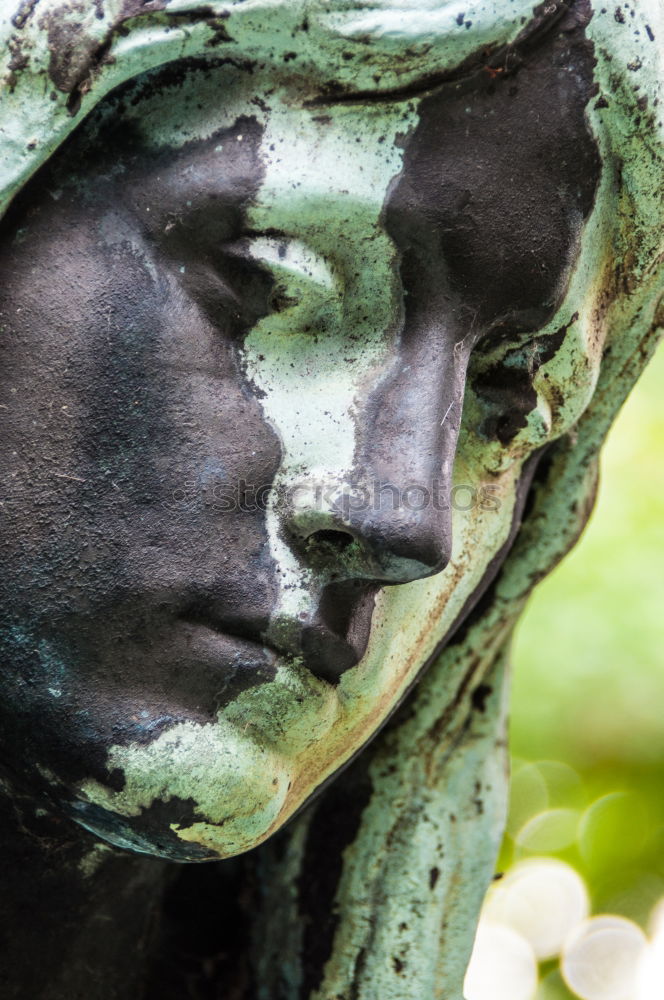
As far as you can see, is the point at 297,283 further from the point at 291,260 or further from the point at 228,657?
the point at 228,657

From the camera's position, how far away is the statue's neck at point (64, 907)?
108 centimetres

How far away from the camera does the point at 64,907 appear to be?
1.14m

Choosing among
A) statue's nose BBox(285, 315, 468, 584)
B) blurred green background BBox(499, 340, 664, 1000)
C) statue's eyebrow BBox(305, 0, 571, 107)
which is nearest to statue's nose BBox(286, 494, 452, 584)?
statue's nose BBox(285, 315, 468, 584)

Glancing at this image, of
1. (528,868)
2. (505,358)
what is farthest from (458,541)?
(528,868)

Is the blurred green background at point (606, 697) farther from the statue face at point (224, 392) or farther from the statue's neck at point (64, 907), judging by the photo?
the statue face at point (224, 392)

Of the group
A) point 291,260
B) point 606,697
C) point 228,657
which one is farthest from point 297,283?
point 606,697

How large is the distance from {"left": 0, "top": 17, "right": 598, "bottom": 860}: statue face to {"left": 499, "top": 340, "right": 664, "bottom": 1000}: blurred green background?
1786 mm

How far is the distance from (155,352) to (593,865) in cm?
233

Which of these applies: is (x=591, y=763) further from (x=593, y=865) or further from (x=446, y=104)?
(x=446, y=104)

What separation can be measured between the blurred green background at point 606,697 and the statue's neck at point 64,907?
61.3 inches

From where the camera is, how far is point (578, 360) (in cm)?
109

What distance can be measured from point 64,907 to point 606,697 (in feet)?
5.57

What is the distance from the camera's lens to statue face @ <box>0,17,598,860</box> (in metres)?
0.93

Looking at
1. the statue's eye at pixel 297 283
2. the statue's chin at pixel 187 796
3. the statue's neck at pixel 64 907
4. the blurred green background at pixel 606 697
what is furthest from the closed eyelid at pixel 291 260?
the blurred green background at pixel 606 697
